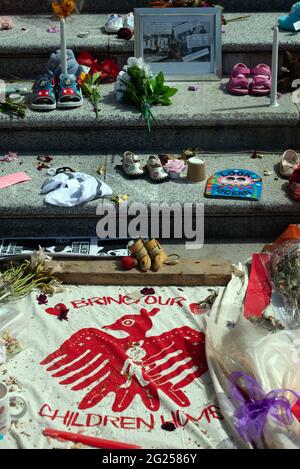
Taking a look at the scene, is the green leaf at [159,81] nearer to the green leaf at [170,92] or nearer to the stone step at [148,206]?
the green leaf at [170,92]

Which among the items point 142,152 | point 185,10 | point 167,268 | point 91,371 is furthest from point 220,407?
point 185,10

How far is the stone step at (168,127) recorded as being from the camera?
5113 millimetres

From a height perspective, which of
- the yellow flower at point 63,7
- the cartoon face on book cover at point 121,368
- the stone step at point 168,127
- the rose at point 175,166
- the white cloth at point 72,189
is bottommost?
the cartoon face on book cover at point 121,368

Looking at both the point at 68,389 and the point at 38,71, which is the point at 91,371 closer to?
the point at 68,389

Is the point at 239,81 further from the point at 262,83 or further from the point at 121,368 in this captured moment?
the point at 121,368

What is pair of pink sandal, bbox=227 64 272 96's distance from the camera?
5.38 m

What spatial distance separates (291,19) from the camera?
18.8ft

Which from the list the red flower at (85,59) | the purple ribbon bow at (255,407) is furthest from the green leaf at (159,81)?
the purple ribbon bow at (255,407)

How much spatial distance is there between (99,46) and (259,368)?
9.73ft

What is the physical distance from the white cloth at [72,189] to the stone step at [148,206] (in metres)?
0.04

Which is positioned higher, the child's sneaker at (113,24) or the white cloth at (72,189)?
the child's sneaker at (113,24)

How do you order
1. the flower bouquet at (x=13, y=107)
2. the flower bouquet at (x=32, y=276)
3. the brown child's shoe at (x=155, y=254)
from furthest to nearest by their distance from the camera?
the flower bouquet at (x=13, y=107) < the brown child's shoe at (x=155, y=254) < the flower bouquet at (x=32, y=276)

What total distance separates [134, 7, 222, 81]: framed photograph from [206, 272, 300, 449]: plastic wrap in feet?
7.38

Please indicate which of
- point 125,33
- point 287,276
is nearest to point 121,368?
point 287,276
